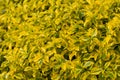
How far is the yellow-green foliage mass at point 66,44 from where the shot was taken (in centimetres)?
298

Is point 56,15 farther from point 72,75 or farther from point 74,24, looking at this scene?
point 72,75

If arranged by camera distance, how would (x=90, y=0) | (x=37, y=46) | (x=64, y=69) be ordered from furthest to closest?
(x=90, y=0), (x=37, y=46), (x=64, y=69)

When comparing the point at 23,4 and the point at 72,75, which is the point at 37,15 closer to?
the point at 23,4

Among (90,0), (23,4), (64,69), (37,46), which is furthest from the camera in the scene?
(23,4)

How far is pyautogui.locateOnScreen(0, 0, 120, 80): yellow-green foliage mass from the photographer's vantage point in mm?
2982

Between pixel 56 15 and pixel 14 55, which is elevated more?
pixel 56 15

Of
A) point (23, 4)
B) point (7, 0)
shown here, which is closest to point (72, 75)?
point (23, 4)

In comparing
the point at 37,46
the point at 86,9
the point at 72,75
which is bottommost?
the point at 72,75

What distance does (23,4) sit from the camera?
12.5 feet

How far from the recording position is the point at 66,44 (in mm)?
3107

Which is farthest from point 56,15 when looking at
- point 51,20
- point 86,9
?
point 86,9

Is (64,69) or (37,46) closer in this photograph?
(64,69)

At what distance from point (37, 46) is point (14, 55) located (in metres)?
0.24

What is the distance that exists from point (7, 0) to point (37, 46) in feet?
3.41
